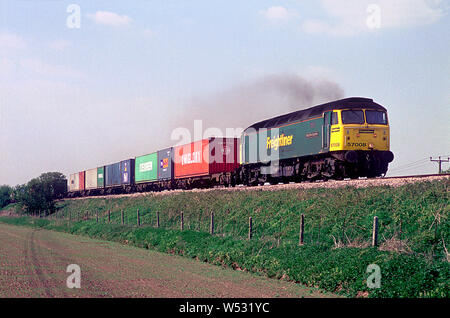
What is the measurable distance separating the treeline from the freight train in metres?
23.5

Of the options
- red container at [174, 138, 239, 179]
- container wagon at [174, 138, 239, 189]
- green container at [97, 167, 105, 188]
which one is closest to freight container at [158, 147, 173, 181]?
container wagon at [174, 138, 239, 189]

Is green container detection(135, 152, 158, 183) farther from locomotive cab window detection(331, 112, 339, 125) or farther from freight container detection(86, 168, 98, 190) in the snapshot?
locomotive cab window detection(331, 112, 339, 125)

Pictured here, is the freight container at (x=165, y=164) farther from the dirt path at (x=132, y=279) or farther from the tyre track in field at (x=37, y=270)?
the dirt path at (x=132, y=279)

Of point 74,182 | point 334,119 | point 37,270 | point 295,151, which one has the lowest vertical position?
point 37,270

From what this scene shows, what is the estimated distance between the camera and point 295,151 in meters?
26.5

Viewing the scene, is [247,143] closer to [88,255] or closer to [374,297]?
[88,255]

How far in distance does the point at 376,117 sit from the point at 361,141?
5.36 ft

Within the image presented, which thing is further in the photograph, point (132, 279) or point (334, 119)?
point (334, 119)

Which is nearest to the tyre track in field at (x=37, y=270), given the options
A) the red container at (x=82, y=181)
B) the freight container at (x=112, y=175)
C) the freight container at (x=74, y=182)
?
the freight container at (x=112, y=175)

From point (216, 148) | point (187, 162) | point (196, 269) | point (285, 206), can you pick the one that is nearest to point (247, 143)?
point (216, 148)

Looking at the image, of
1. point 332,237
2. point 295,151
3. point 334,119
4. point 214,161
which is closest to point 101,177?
point 214,161

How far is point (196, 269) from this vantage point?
631 inches

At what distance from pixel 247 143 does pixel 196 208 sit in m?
6.40

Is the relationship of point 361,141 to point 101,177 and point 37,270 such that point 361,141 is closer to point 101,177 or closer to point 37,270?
point 37,270
